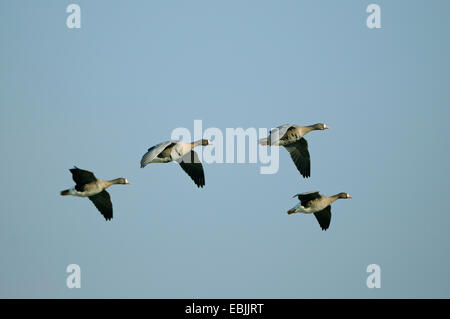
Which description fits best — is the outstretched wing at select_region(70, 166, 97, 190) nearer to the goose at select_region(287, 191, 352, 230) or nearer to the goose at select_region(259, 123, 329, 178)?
the goose at select_region(259, 123, 329, 178)

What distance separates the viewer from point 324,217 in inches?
969

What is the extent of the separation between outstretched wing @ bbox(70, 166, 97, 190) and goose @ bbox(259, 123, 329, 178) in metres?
5.93

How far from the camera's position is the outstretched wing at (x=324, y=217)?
24.6 meters

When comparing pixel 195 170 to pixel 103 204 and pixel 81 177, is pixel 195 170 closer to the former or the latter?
pixel 103 204

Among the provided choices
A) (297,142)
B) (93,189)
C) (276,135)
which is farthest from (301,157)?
(93,189)

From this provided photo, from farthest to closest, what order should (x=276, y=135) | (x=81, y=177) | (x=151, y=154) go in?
(x=276, y=135)
(x=81, y=177)
(x=151, y=154)

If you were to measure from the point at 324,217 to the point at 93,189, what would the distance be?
25.9ft

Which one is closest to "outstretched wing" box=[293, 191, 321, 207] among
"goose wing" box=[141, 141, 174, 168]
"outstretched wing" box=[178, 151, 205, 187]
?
"outstretched wing" box=[178, 151, 205, 187]

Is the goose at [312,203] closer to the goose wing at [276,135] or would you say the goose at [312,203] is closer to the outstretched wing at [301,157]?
the outstretched wing at [301,157]

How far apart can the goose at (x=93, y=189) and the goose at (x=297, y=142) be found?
5.17 meters

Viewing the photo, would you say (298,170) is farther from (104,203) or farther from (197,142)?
(104,203)

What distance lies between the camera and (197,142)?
81.8 ft

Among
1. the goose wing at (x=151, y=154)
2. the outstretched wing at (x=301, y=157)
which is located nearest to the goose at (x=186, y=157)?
the goose wing at (x=151, y=154)
